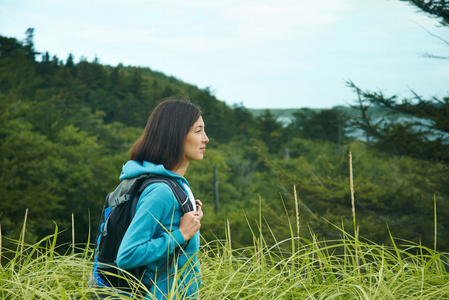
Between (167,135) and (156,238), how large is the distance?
41 cm

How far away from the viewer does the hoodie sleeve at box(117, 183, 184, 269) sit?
5.08 feet

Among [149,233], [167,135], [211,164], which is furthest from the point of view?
[211,164]

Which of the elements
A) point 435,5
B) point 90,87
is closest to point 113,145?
point 90,87

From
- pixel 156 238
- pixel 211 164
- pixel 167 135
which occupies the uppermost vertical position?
pixel 167 135

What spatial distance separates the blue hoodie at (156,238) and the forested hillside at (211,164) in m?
5.80

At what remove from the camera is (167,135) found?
1.81 meters

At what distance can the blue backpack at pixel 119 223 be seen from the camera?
1.62 meters

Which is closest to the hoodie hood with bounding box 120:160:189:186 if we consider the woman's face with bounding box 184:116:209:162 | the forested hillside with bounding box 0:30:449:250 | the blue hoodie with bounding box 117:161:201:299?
the blue hoodie with bounding box 117:161:201:299

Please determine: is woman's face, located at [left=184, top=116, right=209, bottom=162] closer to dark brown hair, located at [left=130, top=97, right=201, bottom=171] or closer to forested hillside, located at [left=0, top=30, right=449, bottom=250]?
dark brown hair, located at [left=130, top=97, right=201, bottom=171]

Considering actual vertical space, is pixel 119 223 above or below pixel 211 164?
above

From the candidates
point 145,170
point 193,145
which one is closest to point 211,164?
point 193,145

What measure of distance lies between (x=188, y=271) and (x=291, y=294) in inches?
17.1

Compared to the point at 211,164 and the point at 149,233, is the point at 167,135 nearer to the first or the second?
the point at 149,233

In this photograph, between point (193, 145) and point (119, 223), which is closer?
point (119, 223)
